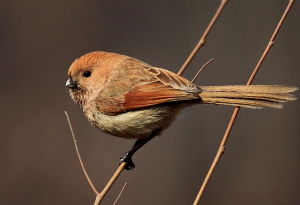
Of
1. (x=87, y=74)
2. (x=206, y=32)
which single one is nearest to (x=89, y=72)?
(x=87, y=74)

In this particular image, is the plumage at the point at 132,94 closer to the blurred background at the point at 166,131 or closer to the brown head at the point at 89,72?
the brown head at the point at 89,72

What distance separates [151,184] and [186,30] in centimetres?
274

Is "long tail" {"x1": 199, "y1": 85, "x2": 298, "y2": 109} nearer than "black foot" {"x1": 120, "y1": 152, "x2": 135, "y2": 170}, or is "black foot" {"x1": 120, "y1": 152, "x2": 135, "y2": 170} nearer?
"long tail" {"x1": 199, "y1": 85, "x2": 298, "y2": 109}

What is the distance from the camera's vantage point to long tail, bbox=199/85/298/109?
423 centimetres

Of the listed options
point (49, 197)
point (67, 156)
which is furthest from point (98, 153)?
point (49, 197)

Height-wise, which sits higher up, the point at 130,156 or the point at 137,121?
the point at 137,121

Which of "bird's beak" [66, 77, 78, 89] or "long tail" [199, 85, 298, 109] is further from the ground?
"long tail" [199, 85, 298, 109]

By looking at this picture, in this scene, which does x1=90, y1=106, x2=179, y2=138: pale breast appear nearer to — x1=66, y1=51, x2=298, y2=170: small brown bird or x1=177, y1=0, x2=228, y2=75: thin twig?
x1=66, y1=51, x2=298, y2=170: small brown bird

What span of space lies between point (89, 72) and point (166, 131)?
13.7ft

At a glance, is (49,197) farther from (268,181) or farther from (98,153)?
(268,181)

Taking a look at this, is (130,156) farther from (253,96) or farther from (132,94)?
(253,96)

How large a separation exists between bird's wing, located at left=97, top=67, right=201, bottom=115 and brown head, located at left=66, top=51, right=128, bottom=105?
125mm

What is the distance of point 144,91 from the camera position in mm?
4938

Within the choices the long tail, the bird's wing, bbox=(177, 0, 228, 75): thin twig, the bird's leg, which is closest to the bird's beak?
the bird's wing
